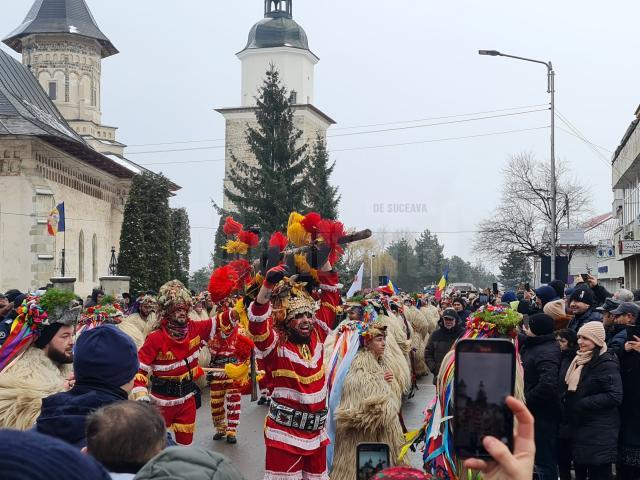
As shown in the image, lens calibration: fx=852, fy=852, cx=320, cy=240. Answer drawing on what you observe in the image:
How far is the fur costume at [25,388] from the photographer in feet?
16.5

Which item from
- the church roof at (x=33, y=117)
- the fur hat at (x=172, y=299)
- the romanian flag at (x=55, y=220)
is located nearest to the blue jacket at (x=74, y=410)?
the fur hat at (x=172, y=299)

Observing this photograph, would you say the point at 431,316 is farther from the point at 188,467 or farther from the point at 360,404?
the point at 188,467

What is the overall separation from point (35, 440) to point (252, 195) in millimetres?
44251

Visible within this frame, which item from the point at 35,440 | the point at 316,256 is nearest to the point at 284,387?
the point at 316,256

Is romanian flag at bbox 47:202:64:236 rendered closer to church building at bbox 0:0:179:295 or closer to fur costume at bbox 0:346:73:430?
church building at bbox 0:0:179:295

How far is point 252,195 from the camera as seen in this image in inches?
1805

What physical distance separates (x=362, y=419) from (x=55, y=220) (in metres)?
33.7

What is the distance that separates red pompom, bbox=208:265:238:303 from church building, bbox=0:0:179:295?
32.5 meters

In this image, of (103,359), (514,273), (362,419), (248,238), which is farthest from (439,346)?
(514,273)

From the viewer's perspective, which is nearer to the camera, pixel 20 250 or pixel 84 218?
pixel 20 250

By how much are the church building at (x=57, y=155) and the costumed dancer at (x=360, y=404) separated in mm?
32700

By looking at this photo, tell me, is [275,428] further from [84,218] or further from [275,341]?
[84,218]

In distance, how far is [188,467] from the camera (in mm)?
2238

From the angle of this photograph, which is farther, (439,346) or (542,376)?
(439,346)
